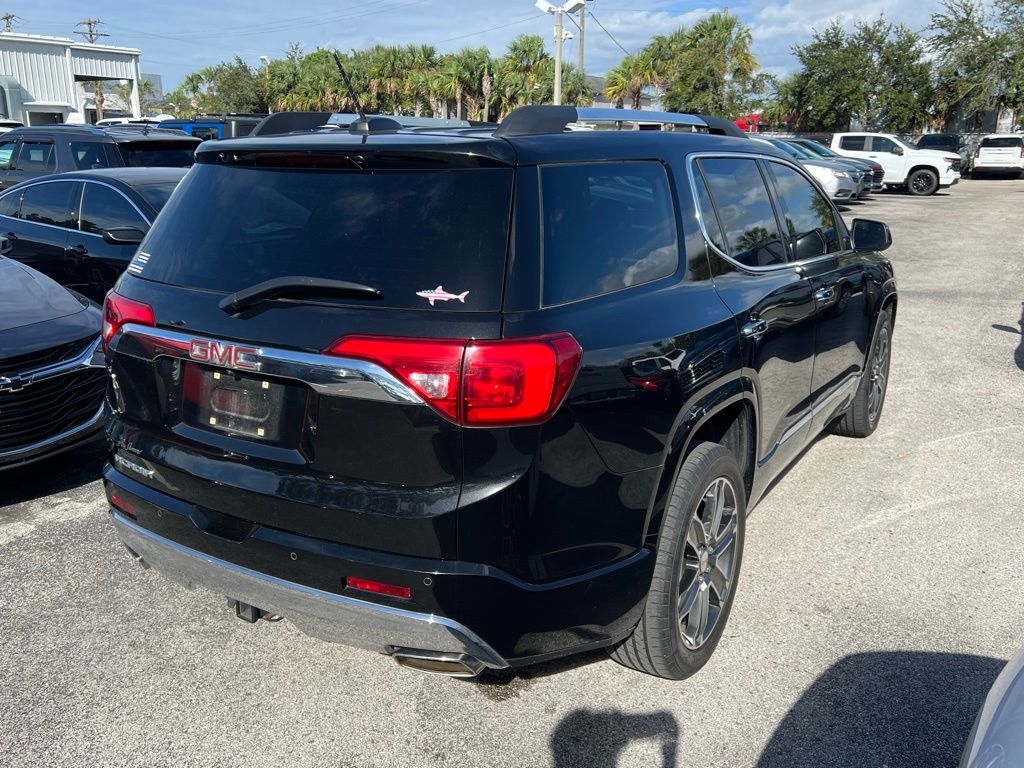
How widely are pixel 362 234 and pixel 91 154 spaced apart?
874 cm

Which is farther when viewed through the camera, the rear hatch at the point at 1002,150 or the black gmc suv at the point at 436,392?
the rear hatch at the point at 1002,150

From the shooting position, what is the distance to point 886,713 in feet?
9.63

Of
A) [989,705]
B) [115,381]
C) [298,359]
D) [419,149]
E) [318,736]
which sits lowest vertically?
[318,736]

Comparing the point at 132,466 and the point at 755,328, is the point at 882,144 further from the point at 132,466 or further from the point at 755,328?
the point at 132,466

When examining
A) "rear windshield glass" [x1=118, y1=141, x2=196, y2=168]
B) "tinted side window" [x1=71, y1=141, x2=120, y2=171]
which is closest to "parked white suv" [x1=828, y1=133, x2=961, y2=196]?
"rear windshield glass" [x1=118, y1=141, x2=196, y2=168]

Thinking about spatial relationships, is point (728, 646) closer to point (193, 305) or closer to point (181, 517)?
point (181, 517)

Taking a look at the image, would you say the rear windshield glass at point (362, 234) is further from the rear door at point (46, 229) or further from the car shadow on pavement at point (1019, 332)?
the car shadow on pavement at point (1019, 332)

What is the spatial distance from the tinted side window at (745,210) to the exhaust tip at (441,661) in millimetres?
1863

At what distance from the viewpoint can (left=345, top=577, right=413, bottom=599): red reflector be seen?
2.40 metres

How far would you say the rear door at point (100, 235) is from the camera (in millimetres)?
7144

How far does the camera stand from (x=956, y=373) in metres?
7.29

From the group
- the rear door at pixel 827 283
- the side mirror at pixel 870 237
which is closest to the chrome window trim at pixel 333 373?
the rear door at pixel 827 283

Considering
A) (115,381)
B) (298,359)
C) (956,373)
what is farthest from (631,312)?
(956,373)

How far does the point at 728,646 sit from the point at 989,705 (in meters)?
1.44
